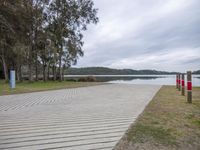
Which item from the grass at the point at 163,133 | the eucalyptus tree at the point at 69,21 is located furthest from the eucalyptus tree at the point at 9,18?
the grass at the point at 163,133

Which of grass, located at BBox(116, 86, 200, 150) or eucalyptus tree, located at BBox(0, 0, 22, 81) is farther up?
eucalyptus tree, located at BBox(0, 0, 22, 81)

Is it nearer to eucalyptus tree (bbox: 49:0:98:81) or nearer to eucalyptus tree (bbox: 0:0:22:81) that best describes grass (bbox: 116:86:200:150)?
eucalyptus tree (bbox: 0:0:22:81)

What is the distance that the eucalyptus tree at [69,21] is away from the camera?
26359mm

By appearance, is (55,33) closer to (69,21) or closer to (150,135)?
(69,21)

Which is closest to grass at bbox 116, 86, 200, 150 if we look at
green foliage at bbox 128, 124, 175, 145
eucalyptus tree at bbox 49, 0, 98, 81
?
green foliage at bbox 128, 124, 175, 145

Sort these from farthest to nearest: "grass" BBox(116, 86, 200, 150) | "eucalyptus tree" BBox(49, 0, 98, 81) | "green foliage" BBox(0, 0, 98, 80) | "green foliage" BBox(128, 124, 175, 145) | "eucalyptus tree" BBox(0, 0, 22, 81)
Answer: "eucalyptus tree" BBox(49, 0, 98, 81), "green foliage" BBox(0, 0, 98, 80), "eucalyptus tree" BBox(0, 0, 22, 81), "green foliage" BBox(128, 124, 175, 145), "grass" BBox(116, 86, 200, 150)

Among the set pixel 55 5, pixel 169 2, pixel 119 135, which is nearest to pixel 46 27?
pixel 55 5

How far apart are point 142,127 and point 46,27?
2379cm

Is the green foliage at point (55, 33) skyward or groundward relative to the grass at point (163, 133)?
skyward

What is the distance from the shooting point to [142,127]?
4.38 meters

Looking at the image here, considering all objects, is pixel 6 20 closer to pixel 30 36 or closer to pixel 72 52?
pixel 30 36

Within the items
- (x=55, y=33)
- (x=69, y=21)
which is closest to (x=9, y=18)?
(x=55, y=33)

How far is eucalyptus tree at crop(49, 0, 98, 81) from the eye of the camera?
26.4 metres

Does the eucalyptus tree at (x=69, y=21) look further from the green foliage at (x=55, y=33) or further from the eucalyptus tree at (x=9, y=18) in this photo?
the eucalyptus tree at (x=9, y=18)
